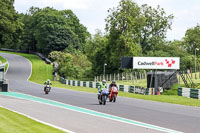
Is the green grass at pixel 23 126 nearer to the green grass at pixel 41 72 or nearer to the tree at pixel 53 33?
the green grass at pixel 41 72

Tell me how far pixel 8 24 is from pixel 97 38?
150ft

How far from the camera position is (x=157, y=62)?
41844 millimetres

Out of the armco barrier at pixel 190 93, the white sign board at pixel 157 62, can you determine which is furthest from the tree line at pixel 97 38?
the armco barrier at pixel 190 93

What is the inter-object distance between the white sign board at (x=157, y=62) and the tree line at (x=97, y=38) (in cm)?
3012

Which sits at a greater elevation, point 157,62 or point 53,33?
point 53,33

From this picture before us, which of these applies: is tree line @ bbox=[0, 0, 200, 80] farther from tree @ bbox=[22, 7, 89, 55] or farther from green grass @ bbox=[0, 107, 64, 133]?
green grass @ bbox=[0, 107, 64, 133]

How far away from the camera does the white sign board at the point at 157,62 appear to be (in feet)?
137

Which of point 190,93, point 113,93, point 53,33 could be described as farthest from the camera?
point 53,33

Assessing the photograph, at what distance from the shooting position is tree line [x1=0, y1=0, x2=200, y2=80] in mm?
70700

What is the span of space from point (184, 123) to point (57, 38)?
8646 centimetres

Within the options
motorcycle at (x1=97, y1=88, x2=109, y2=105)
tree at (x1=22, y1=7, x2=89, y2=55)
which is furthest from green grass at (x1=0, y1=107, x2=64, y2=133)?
tree at (x1=22, y1=7, x2=89, y2=55)

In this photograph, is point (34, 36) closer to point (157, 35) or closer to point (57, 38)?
point (57, 38)

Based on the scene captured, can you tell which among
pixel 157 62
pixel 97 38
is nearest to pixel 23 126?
pixel 157 62

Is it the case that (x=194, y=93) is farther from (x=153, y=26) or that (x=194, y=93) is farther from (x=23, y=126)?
(x=153, y=26)
